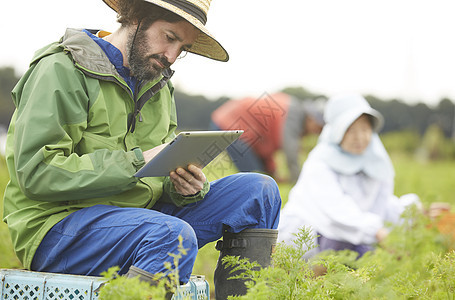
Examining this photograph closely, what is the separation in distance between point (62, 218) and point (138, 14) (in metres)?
0.89

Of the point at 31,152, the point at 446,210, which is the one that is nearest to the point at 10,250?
the point at 31,152

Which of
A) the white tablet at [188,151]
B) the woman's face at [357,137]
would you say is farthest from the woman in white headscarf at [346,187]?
the white tablet at [188,151]

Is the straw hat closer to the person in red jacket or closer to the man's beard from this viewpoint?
the man's beard

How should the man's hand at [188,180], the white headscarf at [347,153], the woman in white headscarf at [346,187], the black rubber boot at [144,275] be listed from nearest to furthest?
1. the black rubber boot at [144,275]
2. the man's hand at [188,180]
3. the woman in white headscarf at [346,187]
4. the white headscarf at [347,153]

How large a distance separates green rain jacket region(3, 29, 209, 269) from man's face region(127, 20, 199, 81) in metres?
0.09

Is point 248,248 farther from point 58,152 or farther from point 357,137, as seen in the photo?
point 357,137

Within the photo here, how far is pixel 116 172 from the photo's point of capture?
2023mm

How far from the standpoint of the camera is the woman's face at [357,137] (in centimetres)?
446

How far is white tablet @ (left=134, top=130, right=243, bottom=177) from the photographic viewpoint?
197cm

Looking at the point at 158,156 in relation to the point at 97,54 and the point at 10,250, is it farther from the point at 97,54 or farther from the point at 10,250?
the point at 10,250

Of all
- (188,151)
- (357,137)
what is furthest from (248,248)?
(357,137)

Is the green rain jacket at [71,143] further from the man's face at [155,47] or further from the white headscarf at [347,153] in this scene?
the white headscarf at [347,153]

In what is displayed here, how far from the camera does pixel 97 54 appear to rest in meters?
2.25

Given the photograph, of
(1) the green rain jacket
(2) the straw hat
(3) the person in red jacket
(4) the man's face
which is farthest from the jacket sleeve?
(3) the person in red jacket
